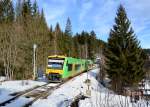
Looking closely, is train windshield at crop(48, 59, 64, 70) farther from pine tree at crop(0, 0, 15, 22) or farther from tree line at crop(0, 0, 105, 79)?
pine tree at crop(0, 0, 15, 22)

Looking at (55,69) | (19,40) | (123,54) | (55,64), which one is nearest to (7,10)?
(19,40)

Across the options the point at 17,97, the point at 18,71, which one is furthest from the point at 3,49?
the point at 17,97

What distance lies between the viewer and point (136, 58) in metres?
47.2

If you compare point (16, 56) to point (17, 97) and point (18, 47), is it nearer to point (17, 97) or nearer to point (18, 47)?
point (18, 47)

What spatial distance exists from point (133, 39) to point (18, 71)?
1817cm

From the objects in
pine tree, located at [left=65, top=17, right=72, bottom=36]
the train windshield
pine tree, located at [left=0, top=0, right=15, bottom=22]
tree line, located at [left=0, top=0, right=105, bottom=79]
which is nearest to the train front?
the train windshield

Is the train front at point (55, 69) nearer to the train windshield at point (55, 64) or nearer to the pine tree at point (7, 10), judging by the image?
the train windshield at point (55, 64)

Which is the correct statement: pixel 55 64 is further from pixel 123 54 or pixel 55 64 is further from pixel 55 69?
pixel 123 54

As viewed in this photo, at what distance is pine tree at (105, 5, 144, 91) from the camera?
46.3 metres

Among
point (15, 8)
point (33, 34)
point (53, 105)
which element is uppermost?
point (15, 8)

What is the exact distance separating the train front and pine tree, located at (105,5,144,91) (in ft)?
34.2

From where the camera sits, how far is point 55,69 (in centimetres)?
3778

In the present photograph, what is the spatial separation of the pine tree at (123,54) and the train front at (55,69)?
10414mm

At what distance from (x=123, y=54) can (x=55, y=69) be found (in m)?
13.4
